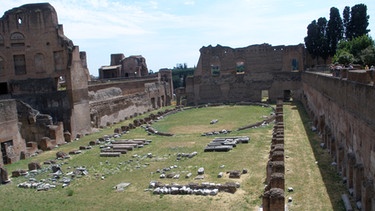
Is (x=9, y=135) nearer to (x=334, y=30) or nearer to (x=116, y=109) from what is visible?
(x=116, y=109)

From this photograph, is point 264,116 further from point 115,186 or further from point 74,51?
point 115,186

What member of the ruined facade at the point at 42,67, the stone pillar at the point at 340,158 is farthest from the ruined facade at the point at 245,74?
the stone pillar at the point at 340,158

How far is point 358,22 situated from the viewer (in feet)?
128

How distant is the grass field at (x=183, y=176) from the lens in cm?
1157

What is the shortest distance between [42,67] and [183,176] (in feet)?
58.7

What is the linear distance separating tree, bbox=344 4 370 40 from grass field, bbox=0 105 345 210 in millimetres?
20123

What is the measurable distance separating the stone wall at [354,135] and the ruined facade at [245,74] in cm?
2257

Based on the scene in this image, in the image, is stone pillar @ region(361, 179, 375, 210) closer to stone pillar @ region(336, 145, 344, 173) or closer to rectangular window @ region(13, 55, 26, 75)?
stone pillar @ region(336, 145, 344, 173)

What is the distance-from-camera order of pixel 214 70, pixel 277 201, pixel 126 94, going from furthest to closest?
pixel 214 70 → pixel 126 94 → pixel 277 201

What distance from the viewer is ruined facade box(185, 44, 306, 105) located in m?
39.5

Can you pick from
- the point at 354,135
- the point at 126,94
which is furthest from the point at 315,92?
the point at 126,94

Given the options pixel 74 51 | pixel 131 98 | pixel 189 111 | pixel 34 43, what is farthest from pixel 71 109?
pixel 189 111

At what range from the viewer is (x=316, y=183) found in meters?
12.4

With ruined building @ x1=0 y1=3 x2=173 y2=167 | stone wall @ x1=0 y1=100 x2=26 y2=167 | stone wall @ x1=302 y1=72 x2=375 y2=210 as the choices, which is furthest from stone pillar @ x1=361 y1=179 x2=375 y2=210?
ruined building @ x1=0 y1=3 x2=173 y2=167
